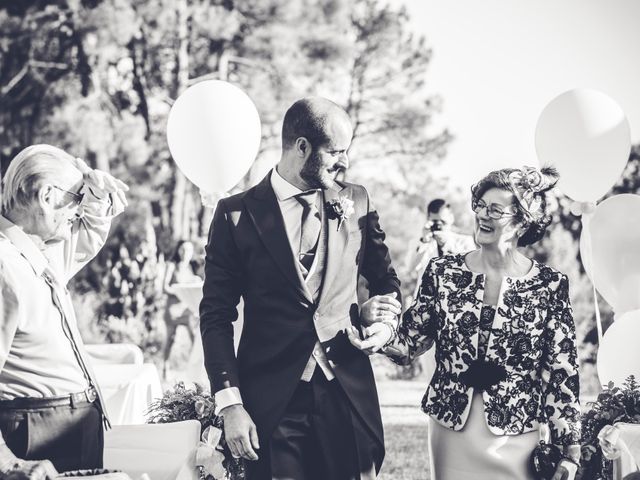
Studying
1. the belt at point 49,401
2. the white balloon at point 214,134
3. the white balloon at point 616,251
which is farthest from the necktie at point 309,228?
the white balloon at point 616,251

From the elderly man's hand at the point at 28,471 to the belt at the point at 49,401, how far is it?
23 centimetres

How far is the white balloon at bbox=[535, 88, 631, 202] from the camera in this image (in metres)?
6.62

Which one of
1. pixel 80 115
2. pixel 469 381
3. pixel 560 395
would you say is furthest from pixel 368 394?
pixel 80 115

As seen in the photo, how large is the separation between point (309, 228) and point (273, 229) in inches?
6.0

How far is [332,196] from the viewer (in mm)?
3547

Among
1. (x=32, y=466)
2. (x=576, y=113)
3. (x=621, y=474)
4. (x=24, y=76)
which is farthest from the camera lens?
(x=24, y=76)

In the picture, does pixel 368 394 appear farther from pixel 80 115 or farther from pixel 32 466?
pixel 80 115

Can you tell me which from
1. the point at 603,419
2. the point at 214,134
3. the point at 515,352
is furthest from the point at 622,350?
the point at 214,134

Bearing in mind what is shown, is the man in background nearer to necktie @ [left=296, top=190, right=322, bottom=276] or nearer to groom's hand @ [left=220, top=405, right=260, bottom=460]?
necktie @ [left=296, top=190, right=322, bottom=276]

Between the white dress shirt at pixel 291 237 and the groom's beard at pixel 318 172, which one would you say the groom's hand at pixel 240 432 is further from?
the groom's beard at pixel 318 172

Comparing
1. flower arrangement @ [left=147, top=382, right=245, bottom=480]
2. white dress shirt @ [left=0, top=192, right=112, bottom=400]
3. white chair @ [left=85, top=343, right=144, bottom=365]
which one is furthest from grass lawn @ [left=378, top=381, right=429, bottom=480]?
white dress shirt @ [left=0, top=192, right=112, bottom=400]

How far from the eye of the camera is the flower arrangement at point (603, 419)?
4.57 m

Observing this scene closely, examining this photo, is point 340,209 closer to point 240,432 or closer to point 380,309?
point 380,309

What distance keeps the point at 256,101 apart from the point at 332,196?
16.0 m
